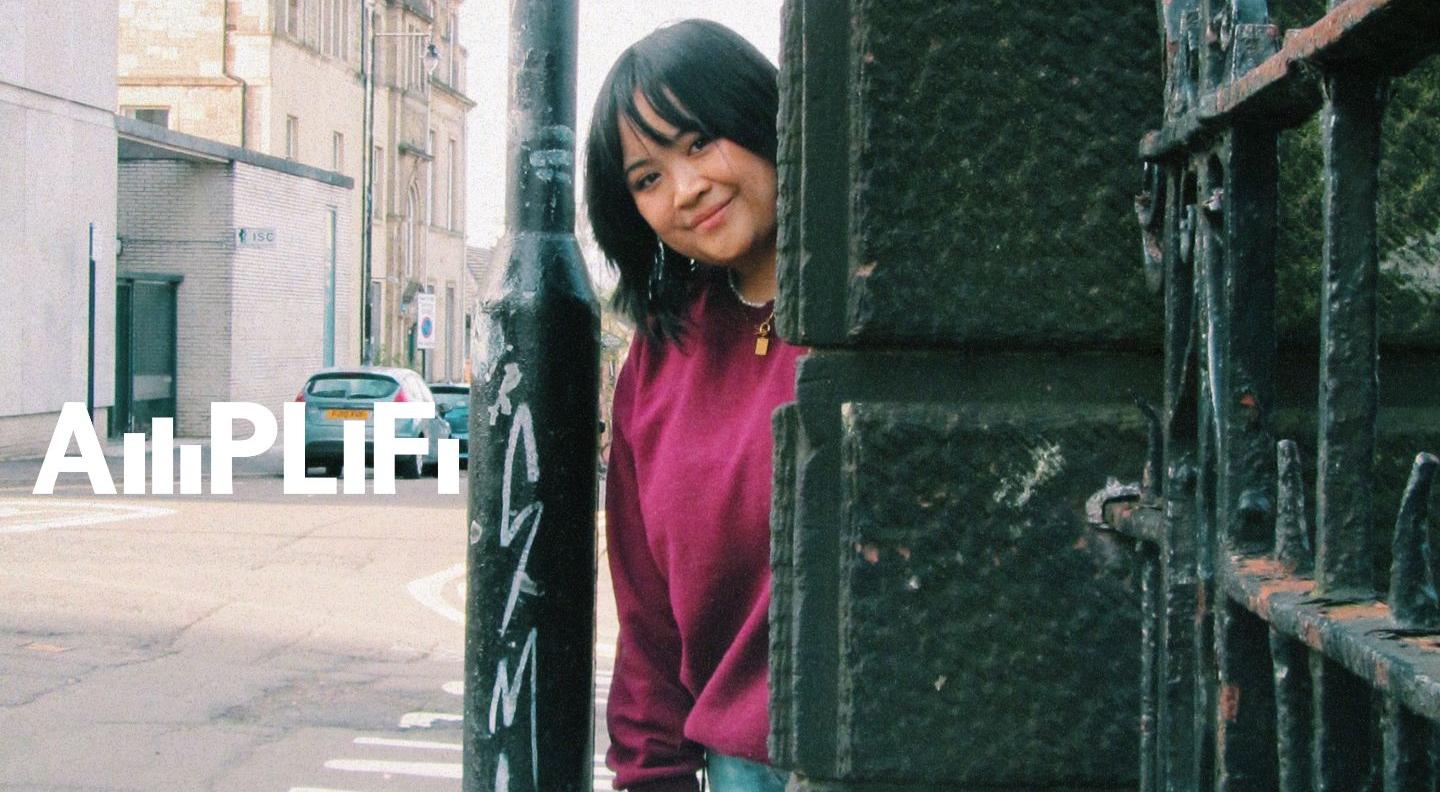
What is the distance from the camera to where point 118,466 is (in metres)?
23.6

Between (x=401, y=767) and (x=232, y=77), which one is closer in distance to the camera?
(x=401, y=767)

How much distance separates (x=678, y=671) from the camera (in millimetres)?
2551

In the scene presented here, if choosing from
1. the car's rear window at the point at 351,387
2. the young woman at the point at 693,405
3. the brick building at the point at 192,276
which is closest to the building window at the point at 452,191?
the brick building at the point at 192,276

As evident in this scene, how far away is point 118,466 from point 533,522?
22253 mm

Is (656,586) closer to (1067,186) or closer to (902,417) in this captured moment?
(902,417)

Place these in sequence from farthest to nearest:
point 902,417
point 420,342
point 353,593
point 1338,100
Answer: point 420,342
point 353,593
point 902,417
point 1338,100

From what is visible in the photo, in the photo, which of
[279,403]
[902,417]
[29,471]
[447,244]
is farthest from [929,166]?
[447,244]

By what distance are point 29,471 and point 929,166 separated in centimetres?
2141

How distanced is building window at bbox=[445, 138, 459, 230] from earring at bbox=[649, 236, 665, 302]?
50.4 metres

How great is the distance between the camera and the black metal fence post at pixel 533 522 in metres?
2.69

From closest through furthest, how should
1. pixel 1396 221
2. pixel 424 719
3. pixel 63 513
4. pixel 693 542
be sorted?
pixel 1396 221 → pixel 693 542 → pixel 424 719 → pixel 63 513

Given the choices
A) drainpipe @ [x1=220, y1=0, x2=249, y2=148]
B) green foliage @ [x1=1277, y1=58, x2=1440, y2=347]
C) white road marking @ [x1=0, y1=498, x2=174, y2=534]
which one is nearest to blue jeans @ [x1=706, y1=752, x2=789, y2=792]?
green foliage @ [x1=1277, y1=58, x2=1440, y2=347]

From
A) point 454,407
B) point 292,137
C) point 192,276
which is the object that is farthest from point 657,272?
point 292,137

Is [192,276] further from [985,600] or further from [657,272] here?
[985,600]
